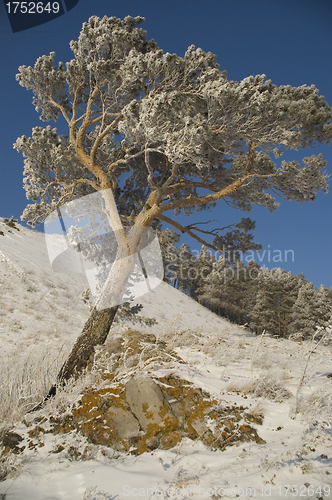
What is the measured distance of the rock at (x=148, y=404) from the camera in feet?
11.8

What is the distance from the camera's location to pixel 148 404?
3.80 metres

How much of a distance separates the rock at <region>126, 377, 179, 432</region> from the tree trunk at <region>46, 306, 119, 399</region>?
68.9 inches

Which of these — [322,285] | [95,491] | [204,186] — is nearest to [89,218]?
[204,186]

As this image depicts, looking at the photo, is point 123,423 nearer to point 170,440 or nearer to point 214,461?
point 170,440

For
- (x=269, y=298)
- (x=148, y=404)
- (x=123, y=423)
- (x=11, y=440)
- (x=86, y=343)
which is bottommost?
(x=11, y=440)

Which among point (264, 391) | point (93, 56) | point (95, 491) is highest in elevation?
point (93, 56)

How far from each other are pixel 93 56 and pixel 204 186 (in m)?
4.61

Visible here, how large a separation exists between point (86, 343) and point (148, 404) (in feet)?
8.89

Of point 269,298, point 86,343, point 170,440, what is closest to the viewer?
point 170,440

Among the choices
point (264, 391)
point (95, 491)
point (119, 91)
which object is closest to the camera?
point (95, 491)

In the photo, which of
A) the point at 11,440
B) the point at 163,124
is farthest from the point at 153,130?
the point at 11,440

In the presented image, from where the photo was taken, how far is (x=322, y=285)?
34.4 m

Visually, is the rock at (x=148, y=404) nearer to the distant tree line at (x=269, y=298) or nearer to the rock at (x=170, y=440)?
the rock at (x=170, y=440)

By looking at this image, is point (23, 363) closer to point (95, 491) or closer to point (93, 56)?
point (95, 491)
